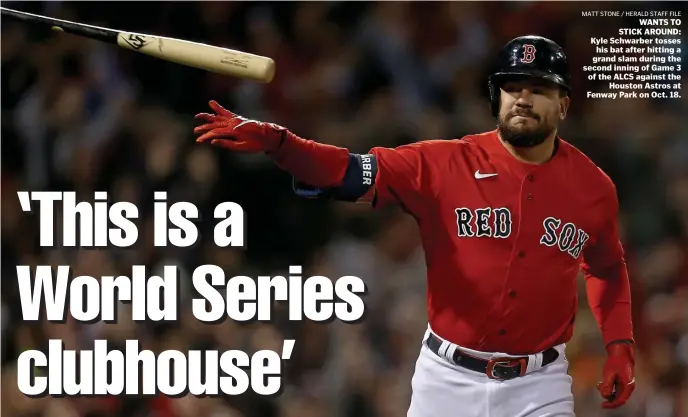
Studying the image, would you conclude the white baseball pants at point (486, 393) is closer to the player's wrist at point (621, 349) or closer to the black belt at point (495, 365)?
the black belt at point (495, 365)

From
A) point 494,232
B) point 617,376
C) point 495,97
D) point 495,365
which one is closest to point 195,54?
point 495,97

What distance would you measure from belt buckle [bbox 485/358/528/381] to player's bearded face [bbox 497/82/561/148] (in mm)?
639

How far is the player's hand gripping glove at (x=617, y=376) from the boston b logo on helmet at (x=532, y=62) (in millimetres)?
876

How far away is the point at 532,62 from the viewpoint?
9.57ft

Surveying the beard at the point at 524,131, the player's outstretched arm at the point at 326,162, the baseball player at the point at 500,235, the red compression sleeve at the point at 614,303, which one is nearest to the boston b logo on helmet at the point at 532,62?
the baseball player at the point at 500,235

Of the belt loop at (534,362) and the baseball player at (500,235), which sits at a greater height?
the baseball player at (500,235)

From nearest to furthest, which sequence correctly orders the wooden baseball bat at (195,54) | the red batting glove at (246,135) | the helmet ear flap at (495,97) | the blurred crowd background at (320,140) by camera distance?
the red batting glove at (246,135) < the wooden baseball bat at (195,54) < the helmet ear flap at (495,97) < the blurred crowd background at (320,140)

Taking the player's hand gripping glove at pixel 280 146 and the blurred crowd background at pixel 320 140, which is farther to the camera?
the blurred crowd background at pixel 320 140

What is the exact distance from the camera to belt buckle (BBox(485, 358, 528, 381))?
2889 millimetres

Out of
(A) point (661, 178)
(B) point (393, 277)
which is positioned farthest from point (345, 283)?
(A) point (661, 178)

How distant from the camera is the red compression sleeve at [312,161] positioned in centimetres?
271

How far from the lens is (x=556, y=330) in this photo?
2977 millimetres

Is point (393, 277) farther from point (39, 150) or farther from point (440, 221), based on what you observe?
point (39, 150)

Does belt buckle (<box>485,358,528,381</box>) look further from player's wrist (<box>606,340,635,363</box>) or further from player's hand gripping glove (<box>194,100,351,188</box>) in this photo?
player's hand gripping glove (<box>194,100,351,188</box>)
